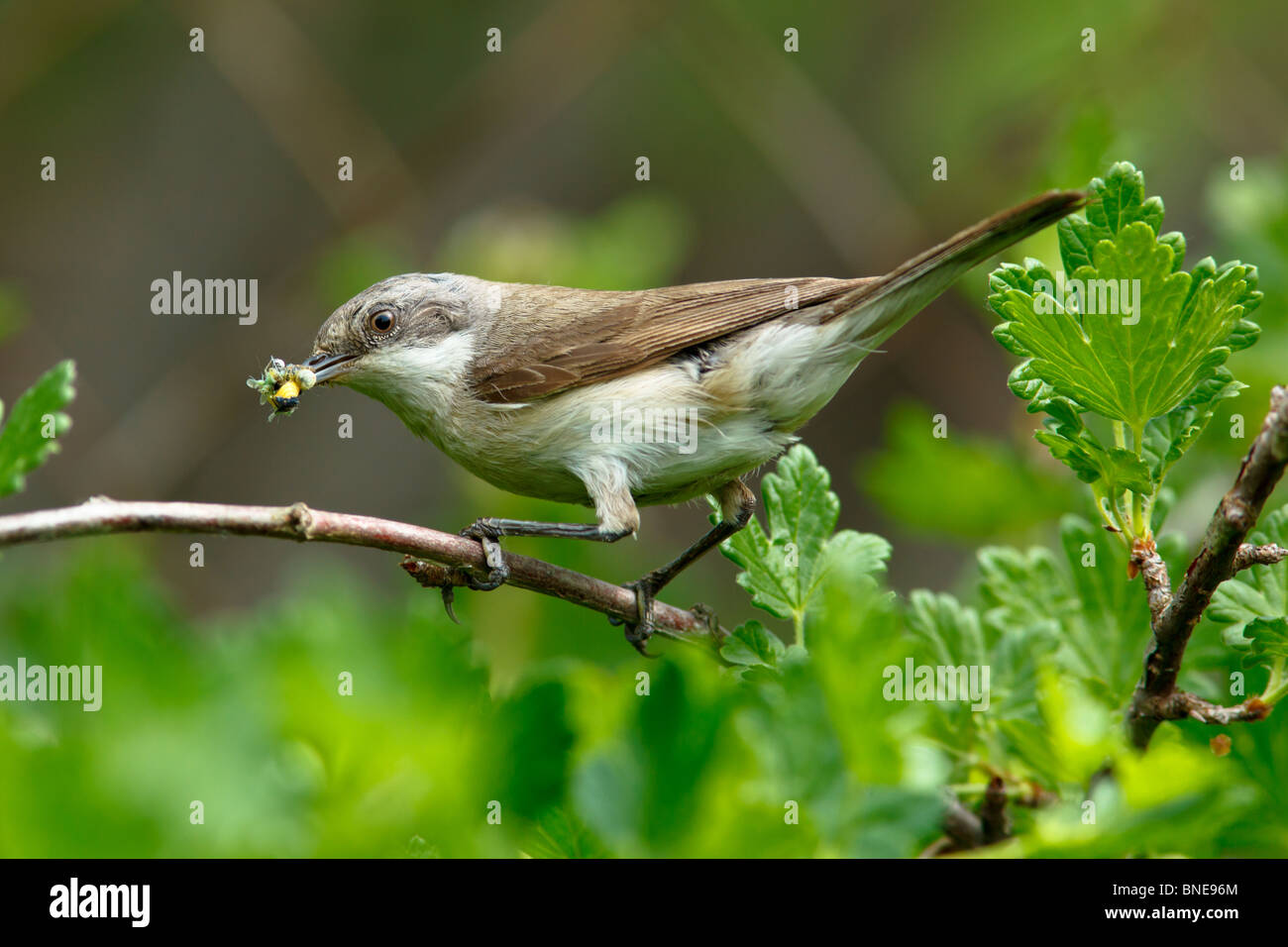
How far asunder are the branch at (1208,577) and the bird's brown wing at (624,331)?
75.2 inches

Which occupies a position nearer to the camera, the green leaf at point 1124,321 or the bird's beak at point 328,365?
the green leaf at point 1124,321

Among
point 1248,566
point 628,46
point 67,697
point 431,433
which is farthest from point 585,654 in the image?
point 628,46

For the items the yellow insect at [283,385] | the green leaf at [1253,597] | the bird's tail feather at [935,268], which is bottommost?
the green leaf at [1253,597]

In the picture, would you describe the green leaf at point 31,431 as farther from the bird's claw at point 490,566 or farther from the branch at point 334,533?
the bird's claw at point 490,566

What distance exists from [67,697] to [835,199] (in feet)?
18.6

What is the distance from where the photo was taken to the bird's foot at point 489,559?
2412 millimetres

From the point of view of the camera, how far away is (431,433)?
3.91m

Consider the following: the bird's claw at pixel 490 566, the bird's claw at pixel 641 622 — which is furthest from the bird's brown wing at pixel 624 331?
the bird's claw at pixel 641 622

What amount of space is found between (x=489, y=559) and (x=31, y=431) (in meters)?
1.03

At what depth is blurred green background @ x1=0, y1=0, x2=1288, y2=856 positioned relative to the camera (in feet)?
3.52

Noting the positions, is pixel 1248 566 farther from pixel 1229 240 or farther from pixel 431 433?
pixel 431 433

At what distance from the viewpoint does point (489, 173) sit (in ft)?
27.8

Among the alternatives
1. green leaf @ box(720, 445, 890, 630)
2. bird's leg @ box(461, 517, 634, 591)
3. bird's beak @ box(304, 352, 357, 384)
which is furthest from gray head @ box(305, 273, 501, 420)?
green leaf @ box(720, 445, 890, 630)

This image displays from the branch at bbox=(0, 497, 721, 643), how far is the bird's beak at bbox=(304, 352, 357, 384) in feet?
4.17
